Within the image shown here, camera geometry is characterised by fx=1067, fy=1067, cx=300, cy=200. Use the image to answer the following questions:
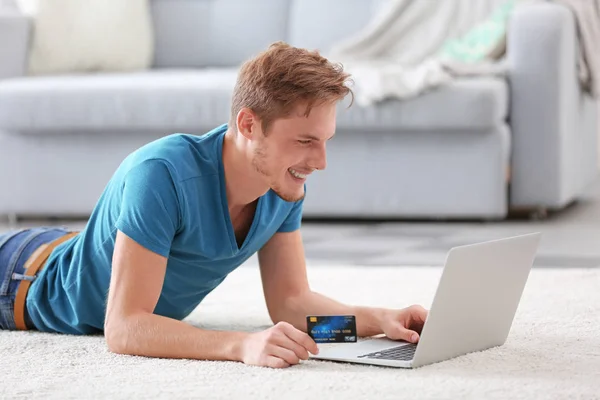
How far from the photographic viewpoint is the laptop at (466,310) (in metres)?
1.53

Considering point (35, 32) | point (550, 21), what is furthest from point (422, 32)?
point (35, 32)

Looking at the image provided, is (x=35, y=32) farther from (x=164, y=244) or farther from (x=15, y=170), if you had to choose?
(x=164, y=244)

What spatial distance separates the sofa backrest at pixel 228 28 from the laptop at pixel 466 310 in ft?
9.02

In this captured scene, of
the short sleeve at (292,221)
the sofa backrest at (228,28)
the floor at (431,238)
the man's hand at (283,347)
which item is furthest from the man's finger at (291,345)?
→ the sofa backrest at (228,28)

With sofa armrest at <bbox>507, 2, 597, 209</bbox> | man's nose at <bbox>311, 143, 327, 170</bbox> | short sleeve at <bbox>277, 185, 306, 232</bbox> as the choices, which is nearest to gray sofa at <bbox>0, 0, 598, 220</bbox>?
sofa armrest at <bbox>507, 2, 597, 209</bbox>

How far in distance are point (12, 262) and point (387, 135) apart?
1.87 m

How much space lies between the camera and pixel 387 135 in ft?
11.9

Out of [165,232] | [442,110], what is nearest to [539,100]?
[442,110]

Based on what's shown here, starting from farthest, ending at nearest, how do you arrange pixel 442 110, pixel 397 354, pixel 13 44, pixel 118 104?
pixel 13 44 → pixel 118 104 → pixel 442 110 → pixel 397 354

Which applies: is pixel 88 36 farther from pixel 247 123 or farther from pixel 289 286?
pixel 247 123

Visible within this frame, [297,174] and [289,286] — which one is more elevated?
[297,174]

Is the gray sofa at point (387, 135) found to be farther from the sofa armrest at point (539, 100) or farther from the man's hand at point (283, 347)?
the man's hand at point (283, 347)

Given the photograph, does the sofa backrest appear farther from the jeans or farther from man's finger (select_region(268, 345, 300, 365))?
man's finger (select_region(268, 345, 300, 365))

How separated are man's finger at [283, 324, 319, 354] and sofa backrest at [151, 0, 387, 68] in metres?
2.91
